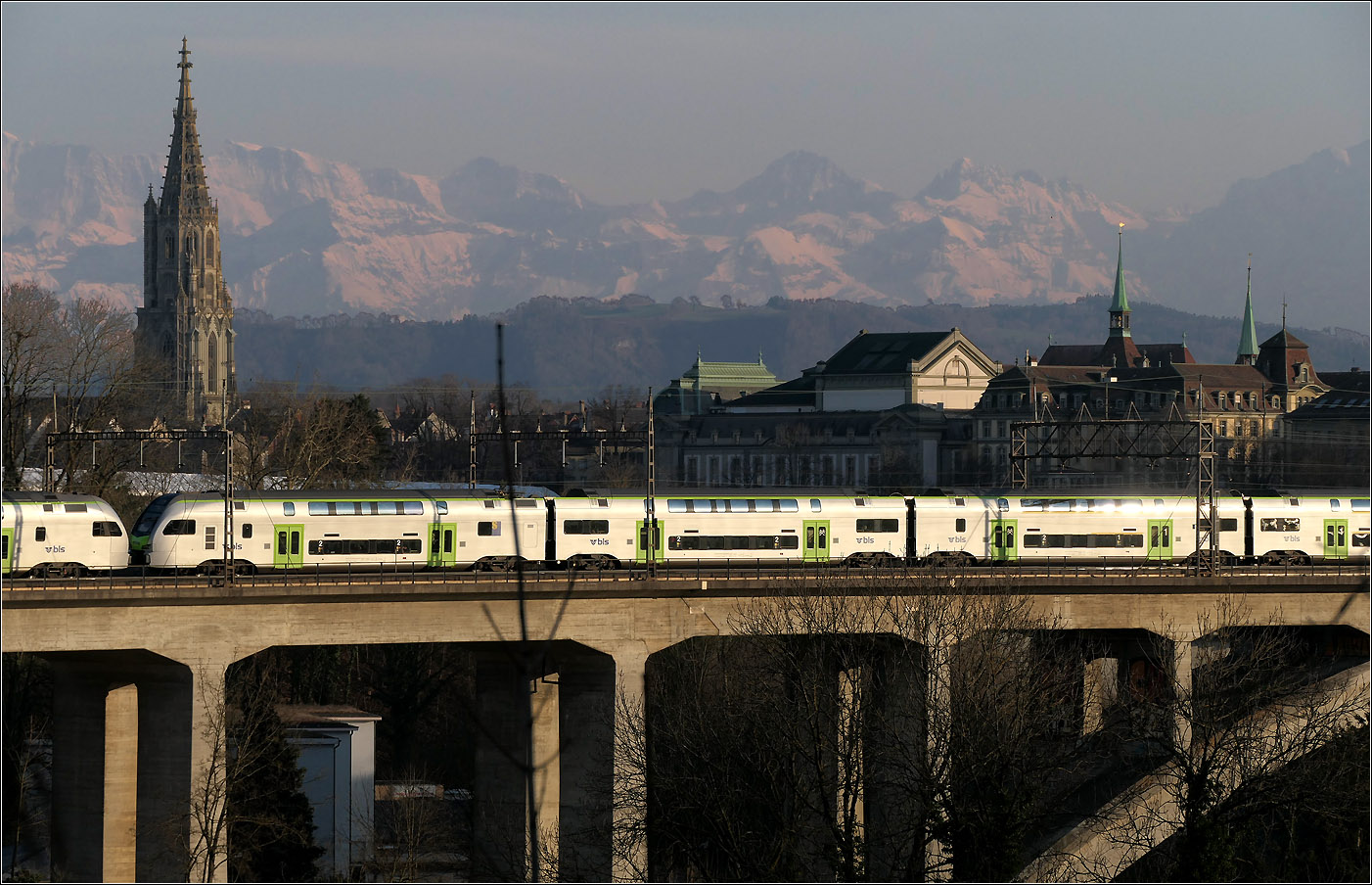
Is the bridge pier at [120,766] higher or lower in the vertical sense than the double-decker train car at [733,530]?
lower

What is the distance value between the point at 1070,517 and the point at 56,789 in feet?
133

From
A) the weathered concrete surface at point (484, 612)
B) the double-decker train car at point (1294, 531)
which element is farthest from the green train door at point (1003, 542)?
the double-decker train car at point (1294, 531)

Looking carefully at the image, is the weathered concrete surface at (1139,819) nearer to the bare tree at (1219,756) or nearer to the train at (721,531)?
the bare tree at (1219,756)

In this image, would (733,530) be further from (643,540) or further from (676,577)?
(676,577)

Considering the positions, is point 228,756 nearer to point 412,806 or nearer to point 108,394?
point 412,806

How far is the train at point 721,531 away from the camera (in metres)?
68.1

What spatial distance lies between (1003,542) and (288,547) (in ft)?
94.9

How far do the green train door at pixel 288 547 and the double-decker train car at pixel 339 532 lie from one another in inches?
1.4

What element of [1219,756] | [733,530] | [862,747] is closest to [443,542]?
[733,530]

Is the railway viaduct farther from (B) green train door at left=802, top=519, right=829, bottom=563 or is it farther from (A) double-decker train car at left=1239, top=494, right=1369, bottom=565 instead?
(B) green train door at left=802, top=519, right=829, bottom=563

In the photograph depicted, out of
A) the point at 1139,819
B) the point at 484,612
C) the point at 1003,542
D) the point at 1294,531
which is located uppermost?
the point at 1294,531

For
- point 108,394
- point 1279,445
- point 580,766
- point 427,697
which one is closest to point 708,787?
point 580,766

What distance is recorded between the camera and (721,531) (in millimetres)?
73688

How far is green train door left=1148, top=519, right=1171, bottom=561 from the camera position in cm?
7806
